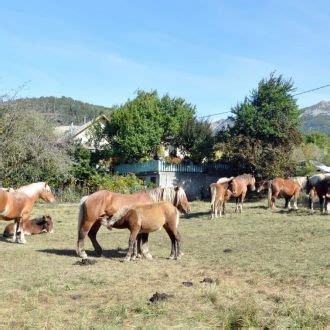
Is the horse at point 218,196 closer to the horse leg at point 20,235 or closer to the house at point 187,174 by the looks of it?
the horse leg at point 20,235

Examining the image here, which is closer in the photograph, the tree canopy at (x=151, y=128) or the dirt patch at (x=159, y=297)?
the dirt patch at (x=159, y=297)

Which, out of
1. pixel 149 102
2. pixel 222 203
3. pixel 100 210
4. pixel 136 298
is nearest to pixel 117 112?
pixel 149 102

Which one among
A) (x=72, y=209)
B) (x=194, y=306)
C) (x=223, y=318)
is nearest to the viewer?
(x=223, y=318)

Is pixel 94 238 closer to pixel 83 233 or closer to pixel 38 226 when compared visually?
pixel 83 233

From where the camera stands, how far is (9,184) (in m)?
32.7

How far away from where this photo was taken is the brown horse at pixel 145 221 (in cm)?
1148

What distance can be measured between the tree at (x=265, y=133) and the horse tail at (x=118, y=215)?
2336cm

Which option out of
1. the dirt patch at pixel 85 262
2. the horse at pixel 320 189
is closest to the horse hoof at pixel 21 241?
the dirt patch at pixel 85 262

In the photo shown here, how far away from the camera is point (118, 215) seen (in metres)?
11.5

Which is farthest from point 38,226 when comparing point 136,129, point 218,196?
point 136,129

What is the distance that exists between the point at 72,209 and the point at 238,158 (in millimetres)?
13615

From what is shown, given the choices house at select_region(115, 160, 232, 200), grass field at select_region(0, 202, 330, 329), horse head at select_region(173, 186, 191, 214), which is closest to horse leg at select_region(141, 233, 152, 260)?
grass field at select_region(0, 202, 330, 329)

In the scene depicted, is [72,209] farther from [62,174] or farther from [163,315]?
[163,315]

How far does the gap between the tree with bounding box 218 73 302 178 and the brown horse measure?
22699 mm
